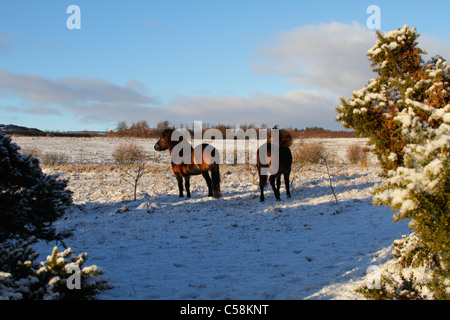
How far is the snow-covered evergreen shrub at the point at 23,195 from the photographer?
427cm

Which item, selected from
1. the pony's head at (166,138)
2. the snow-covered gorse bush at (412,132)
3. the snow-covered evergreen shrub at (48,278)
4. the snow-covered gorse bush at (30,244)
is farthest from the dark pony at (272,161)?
the snow-covered evergreen shrub at (48,278)

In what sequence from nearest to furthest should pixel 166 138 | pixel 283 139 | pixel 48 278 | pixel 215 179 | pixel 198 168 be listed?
pixel 48 278 < pixel 215 179 < pixel 283 139 < pixel 198 168 < pixel 166 138

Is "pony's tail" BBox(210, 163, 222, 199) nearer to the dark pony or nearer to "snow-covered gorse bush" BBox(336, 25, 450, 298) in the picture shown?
the dark pony

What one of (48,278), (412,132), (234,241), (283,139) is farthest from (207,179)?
(412,132)

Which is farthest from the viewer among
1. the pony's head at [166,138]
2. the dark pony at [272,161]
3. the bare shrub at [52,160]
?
the bare shrub at [52,160]

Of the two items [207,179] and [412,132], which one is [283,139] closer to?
[207,179]

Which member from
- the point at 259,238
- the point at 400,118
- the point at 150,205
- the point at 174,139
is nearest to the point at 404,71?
the point at 400,118

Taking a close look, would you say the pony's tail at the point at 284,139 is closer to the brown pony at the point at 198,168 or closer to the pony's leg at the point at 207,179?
the brown pony at the point at 198,168

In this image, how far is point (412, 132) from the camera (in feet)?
12.0

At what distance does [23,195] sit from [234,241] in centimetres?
450

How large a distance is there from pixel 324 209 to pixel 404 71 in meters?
5.99

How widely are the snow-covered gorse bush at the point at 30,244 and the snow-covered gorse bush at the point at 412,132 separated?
147 inches
